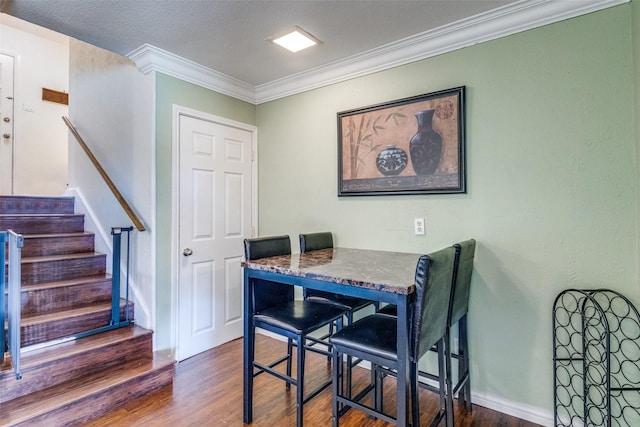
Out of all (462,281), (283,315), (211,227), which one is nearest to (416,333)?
(462,281)

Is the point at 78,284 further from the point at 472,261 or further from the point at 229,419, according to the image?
the point at 472,261

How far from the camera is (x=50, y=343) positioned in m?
2.23

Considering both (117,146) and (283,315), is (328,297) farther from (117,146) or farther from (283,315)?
(117,146)

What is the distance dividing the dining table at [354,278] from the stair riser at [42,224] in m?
2.52

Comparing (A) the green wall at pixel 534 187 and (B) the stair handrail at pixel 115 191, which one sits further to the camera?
Result: (B) the stair handrail at pixel 115 191

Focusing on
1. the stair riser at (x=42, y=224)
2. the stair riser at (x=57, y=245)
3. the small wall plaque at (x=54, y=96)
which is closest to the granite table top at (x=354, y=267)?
the stair riser at (x=57, y=245)

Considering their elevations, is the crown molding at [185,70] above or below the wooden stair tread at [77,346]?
above

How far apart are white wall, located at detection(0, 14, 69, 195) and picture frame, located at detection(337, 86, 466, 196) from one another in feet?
13.4

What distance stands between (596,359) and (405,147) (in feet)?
5.46

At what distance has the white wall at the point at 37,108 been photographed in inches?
164

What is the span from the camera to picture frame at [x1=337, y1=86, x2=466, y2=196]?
224cm

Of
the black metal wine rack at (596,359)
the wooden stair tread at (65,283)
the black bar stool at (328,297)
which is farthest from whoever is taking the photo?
the wooden stair tread at (65,283)

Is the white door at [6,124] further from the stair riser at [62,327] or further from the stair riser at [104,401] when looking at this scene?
the stair riser at [104,401]

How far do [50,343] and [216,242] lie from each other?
1.33 meters
